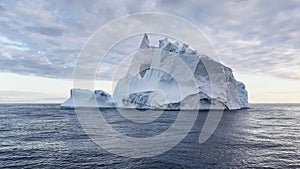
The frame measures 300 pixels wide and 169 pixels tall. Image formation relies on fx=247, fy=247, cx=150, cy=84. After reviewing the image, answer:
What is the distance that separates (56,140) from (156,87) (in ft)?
122

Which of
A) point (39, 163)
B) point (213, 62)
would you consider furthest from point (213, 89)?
point (39, 163)

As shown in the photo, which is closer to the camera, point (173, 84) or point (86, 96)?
point (173, 84)

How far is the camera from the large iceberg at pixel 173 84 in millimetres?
52406

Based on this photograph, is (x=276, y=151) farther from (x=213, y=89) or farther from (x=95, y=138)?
(x=213, y=89)

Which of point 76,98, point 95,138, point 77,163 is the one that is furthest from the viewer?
point 76,98

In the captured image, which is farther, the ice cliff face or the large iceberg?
the ice cliff face

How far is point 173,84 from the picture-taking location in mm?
55781

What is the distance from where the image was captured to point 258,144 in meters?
20.4

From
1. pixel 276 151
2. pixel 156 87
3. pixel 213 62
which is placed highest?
pixel 213 62

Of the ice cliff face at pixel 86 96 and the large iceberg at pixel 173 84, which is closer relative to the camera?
the large iceberg at pixel 173 84

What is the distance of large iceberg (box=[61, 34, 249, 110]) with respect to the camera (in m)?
52.4

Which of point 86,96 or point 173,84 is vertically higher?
point 173,84

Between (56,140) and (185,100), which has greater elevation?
(185,100)

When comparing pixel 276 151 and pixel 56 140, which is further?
pixel 56 140
